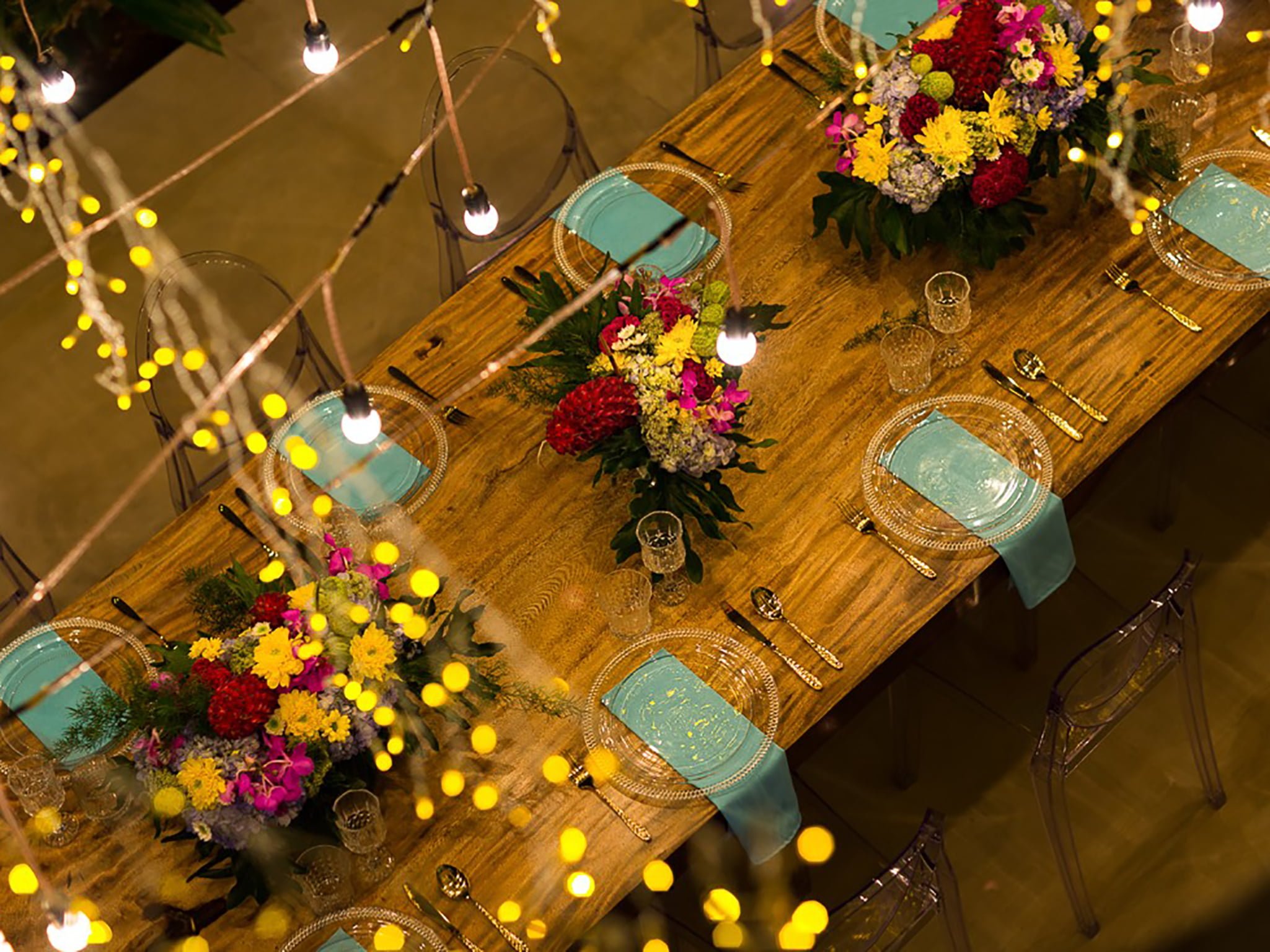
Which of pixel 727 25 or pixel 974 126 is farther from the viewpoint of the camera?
pixel 727 25

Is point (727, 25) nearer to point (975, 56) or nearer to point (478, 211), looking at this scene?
point (975, 56)

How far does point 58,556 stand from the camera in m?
4.86

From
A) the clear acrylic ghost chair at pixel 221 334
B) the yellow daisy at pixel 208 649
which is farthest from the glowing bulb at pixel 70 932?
the clear acrylic ghost chair at pixel 221 334

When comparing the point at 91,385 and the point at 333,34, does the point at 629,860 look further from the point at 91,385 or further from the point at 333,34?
the point at 333,34

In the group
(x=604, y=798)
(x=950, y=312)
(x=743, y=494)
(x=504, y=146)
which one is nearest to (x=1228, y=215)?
(x=950, y=312)

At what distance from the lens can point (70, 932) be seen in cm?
284

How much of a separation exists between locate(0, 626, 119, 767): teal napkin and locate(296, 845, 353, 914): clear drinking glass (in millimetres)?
584

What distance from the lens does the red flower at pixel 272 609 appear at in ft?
10.3

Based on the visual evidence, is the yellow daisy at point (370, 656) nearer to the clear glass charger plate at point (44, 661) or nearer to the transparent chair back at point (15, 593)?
the clear glass charger plate at point (44, 661)

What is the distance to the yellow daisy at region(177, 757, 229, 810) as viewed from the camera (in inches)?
117

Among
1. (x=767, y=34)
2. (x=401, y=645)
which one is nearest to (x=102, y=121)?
(x=767, y=34)

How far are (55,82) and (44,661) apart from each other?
57.7 inches

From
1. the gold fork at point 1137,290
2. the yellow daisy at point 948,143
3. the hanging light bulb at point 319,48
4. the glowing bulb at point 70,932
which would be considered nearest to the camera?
the glowing bulb at point 70,932

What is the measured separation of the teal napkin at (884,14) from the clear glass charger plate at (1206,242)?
710mm
